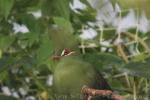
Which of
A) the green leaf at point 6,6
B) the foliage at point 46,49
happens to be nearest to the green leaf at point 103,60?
the foliage at point 46,49

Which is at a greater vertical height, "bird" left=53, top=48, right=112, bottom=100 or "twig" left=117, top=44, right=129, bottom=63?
"twig" left=117, top=44, right=129, bottom=63

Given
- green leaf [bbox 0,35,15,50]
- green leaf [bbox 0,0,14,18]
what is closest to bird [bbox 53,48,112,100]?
green leaf [bbox 0,0,14,18]

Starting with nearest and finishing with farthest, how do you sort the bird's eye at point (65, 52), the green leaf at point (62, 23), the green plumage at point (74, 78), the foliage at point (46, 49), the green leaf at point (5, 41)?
the green plumage at point (74, 78) < the bird's eye at point (65, 52) < the foliage at point (46, 49) < the green leaf at point (62, 23) < the green leaf at point (5, 41)

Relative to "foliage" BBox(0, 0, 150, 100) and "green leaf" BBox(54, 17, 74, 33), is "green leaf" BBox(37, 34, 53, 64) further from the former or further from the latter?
"green leaf" BBox(54, 17, 74, 33)

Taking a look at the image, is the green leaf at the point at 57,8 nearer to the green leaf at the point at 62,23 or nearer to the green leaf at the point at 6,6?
the green leaf at the point at 62,23

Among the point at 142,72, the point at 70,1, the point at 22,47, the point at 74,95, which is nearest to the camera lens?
the point at 74,95

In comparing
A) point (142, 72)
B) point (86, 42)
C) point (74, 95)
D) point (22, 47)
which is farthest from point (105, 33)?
point (74, 95)

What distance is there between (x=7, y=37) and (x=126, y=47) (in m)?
0.41

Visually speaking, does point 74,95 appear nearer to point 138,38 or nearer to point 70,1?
point 70,1

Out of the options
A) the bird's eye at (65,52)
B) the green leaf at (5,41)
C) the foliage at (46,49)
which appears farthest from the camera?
the green leaf at (5,41)

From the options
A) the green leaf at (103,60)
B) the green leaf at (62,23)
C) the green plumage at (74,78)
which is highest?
the green leaf at (62,23)

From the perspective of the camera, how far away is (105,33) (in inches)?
58.3

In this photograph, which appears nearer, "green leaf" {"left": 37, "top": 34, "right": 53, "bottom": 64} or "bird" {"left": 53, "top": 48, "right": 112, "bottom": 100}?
"bird" {"left": 53, "top": 48, "right": 112, "bottom": 100}

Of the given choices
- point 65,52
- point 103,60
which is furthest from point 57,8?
point 65,52
